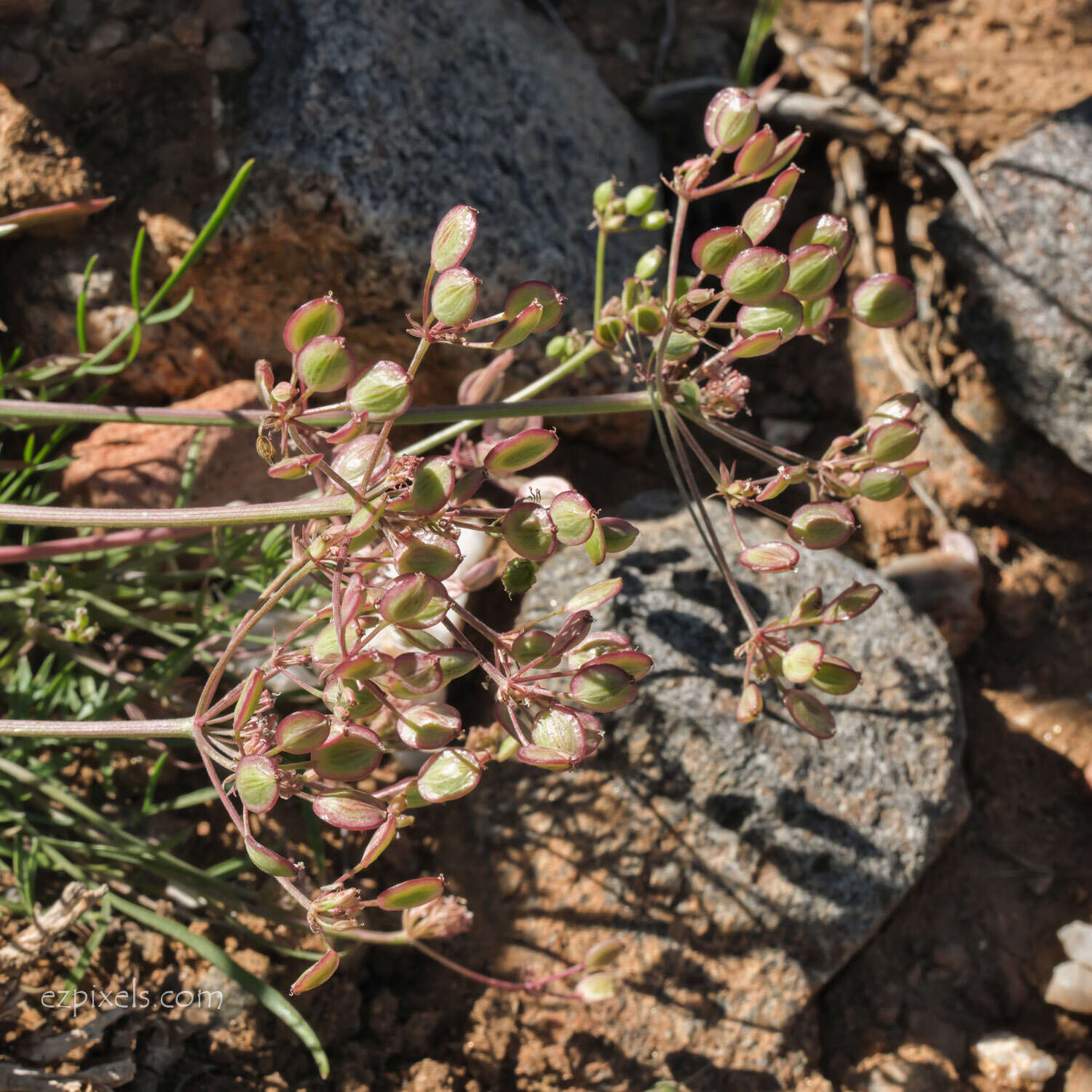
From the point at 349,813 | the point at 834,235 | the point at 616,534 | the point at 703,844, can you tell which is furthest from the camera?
the point at 703,844

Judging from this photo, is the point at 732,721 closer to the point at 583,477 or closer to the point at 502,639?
the point at 583,477

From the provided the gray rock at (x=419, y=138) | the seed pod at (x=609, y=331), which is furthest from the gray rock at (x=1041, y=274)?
the seed pod at (x=609, y=331)

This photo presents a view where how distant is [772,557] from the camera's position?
4.52ft

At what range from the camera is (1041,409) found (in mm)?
2783

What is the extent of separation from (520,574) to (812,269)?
1.88 feet

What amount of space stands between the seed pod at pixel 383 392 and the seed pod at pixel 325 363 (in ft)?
0.09

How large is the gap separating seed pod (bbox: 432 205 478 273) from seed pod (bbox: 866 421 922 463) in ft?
2.13

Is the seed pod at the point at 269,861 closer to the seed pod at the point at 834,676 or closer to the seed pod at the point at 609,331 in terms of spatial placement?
the seed pod at the point at 834,676

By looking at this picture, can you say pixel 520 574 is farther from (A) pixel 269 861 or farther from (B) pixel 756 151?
(B) pixel 756 151

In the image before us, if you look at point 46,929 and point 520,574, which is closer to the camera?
point 520,574

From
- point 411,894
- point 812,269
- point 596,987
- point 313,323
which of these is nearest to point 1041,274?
point 812,269

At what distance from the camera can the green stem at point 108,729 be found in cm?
120

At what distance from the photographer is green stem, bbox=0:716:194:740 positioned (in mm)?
1202

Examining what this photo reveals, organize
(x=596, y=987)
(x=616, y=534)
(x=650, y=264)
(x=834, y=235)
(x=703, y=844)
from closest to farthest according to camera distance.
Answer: (x=616, y=534), (x=834, y=235), (x=650, y=264), (x=596, y=987), (x=703, y=844)
